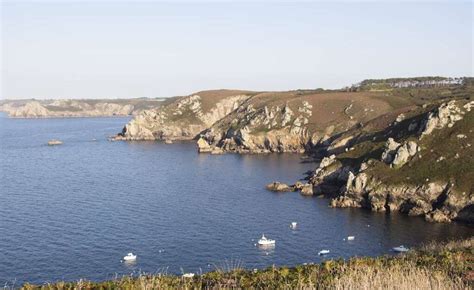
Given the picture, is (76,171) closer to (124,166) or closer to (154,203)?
(124,166)

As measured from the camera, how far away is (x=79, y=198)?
131 metres

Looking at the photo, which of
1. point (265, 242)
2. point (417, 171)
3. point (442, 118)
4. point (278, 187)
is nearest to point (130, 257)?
point (265, 242)

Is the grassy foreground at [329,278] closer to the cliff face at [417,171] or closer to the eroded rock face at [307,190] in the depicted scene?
the cliff face at [417,171]

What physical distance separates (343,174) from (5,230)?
81638 mm

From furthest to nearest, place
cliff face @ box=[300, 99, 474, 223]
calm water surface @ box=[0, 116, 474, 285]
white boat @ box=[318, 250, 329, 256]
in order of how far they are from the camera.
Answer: cliff face @ box=[300, 99, 474, 223] → white boat @ box=[318, 250, 329, 256] → calm water surface @ box=[0, 116, 474, 285]

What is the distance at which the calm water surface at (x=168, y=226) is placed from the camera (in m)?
82.2

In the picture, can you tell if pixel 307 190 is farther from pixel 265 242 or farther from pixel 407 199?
pixel 265 242

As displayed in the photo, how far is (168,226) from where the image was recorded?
341ft

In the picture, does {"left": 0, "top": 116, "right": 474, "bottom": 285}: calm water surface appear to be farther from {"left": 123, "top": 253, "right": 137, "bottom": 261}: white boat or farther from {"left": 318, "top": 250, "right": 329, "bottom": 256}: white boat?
{"left": 318, "top": 250, "right": 329, "bottom": 256}: white boat

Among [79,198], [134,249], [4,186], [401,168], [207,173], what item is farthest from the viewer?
[207,173]

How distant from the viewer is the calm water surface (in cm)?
8225

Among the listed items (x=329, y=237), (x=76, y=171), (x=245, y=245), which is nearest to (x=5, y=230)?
(x=245, y=245)

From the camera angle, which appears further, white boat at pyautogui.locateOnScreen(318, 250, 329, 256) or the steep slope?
the steep slope

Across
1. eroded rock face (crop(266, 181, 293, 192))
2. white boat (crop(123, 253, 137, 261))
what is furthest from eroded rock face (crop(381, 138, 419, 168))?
white boat (crop(123, 253, 137, 261))
